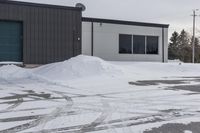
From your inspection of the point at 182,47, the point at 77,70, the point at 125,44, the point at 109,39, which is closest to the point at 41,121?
the point at 77,70

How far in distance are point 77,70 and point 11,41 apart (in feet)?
23.2

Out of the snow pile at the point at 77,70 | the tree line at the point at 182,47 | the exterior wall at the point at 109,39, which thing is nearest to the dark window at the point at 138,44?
the exterior wall at the point at 109,39

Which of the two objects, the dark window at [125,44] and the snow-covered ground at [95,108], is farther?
the dark window at [125,44]

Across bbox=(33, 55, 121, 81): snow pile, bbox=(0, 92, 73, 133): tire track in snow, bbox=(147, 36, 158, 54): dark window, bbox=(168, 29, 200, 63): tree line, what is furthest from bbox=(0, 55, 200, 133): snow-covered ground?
bbox=(168, 29, 200, 63): tree line

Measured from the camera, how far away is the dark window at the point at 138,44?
94.3ft

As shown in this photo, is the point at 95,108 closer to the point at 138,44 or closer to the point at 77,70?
the point at 77,70

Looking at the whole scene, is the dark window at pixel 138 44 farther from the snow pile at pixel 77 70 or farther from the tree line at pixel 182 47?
the tree line at pixel 182 47

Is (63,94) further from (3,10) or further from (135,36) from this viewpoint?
(135,36)

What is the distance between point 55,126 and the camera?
6.76 meters

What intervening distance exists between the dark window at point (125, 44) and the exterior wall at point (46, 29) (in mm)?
4886

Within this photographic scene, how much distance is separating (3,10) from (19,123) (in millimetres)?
16232

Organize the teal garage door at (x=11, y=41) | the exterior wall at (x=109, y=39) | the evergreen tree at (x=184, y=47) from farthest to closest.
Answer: the evergreen tree at (x=184, y=47) < the exterior wall at (x=109, y=39) < the teal garage door at (x=11, y=41)

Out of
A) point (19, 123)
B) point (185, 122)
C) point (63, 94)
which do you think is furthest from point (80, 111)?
point (63, 94)

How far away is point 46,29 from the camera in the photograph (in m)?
23.3
